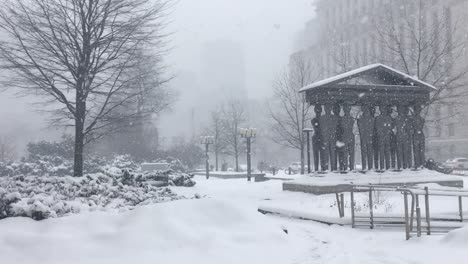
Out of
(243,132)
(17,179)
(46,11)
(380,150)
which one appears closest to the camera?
(17,179)

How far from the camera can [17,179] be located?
10539 millimetres

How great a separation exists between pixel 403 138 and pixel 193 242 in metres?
13.7

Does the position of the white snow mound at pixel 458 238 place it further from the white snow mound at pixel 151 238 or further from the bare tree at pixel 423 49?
the bare tree at pixel 423 49

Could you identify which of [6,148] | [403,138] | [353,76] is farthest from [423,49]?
[6,148]

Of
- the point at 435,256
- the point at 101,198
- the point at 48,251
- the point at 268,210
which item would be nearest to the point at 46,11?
the point at 101,198

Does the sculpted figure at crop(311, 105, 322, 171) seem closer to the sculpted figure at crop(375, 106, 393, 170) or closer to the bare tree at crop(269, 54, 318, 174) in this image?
the sculpted figure at crop(375, 106, 393, 170)

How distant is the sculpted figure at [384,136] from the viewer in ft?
57.2

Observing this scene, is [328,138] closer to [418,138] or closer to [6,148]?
[418,138]

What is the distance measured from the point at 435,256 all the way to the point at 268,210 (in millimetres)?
5980

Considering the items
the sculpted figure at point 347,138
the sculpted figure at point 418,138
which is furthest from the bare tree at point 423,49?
the sculpted figure at point 347,138

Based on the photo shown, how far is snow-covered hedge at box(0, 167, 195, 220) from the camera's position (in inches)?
267

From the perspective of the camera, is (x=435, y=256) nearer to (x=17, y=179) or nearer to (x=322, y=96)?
(x=17, y=179)

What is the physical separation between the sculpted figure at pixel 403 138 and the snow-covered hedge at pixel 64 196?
1028 centimetres

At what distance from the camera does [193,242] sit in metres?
6.52
